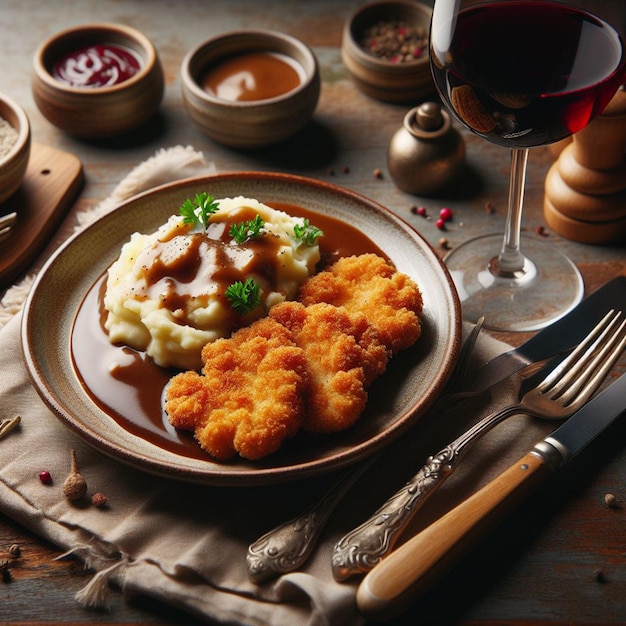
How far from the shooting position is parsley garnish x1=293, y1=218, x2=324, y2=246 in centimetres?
332

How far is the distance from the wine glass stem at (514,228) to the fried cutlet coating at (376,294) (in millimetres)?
601

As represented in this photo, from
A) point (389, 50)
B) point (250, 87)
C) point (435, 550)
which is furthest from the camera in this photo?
point (389, 50)

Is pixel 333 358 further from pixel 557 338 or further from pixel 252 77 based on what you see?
pixel 252 77

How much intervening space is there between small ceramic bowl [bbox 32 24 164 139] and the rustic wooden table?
16cm

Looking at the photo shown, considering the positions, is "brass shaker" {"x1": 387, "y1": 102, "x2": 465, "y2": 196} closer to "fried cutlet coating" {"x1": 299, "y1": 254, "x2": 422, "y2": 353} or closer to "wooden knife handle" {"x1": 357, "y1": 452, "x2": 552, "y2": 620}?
"fried cutlet coating" {"x1": 299, "y1": 254, "x2": 422, "y2": 353}

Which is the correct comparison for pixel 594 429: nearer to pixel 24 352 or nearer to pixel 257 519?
pixel 257 519

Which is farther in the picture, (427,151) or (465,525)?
(427,151)

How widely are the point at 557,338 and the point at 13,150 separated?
2.65m

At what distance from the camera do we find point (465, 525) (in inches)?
97.0

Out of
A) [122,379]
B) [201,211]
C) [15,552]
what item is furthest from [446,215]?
[15,552]

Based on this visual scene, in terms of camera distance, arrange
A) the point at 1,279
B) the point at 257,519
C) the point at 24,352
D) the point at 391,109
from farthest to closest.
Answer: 1. the point at 391,109
2. the point at 1,279
3. the point at 24,352
4. the point at 257,519

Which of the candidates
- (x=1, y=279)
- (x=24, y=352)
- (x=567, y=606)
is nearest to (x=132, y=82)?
(x=1, y=279)

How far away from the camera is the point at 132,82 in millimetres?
4441

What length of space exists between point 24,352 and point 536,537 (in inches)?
76.6
